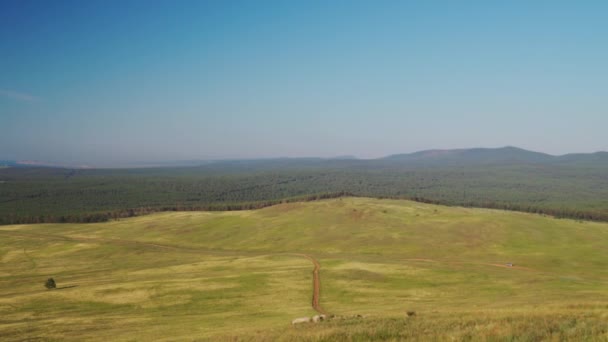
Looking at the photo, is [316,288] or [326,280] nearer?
[316,288]

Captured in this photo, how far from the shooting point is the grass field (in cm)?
2656

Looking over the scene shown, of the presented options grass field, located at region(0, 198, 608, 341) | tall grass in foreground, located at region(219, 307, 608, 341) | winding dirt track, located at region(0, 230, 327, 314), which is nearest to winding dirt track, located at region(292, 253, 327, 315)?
winding dirt track, located at region(0, 230, 327, 314)

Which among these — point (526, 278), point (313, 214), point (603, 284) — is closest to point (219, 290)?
point (526, 278)

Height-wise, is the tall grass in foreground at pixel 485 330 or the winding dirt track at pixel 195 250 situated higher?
the tall grass in foreground at pixel 485 330

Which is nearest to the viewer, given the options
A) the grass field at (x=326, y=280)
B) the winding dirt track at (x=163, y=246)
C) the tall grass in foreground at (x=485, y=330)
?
the tall grass in foreground at (x=485, y=330)

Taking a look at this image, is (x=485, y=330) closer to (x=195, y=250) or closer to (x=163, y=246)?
(x=195, y=250)

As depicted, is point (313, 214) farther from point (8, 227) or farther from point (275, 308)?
point (8, 227)

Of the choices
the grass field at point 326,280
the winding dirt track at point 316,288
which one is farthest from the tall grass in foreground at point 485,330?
the winding dirt track at point 316,288

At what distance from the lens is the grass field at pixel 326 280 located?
2656 centimetres

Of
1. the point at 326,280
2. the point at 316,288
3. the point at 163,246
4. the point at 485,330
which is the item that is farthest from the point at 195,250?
the point at 485,330

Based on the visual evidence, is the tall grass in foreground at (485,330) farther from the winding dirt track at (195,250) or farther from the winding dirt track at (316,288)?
the winding dirt track at (195,250)

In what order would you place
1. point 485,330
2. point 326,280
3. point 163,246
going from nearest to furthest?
point 485,330 → point 326,280 → point 163,246

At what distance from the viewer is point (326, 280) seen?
6756 centimetres

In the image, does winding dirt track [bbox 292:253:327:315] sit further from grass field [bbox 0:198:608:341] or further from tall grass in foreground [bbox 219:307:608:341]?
tall grass in foreground [bbox 219:307:608:341]
